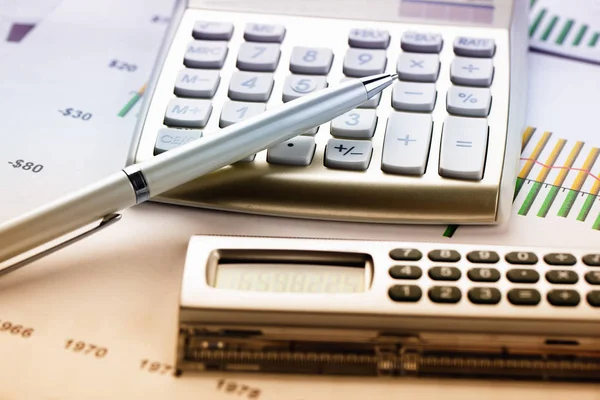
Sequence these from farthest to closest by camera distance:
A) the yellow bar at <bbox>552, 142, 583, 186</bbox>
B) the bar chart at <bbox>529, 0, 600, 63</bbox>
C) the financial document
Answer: the bar chart at <bbox>529, 0, 600, 63</bbox> → the yellow bar at <bbox>552, 142, 583, 186</bbox> → the financial document

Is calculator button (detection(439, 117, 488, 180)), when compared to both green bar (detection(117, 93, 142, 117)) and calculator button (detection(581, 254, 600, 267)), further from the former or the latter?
green bar (detection(117, 93, 142, 117))

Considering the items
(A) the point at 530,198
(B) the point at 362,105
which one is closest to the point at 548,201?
(A) the point at 530,198

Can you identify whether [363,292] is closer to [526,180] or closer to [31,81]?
[526,180]

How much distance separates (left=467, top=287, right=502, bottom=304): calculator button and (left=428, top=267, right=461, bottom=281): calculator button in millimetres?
10

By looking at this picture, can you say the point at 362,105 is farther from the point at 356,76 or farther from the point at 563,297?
the point at 563,297

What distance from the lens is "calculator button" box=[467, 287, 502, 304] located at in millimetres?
312

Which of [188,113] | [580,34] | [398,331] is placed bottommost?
[398,331]

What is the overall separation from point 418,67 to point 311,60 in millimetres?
62

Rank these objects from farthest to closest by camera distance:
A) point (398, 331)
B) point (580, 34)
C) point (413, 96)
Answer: point (580, 34)
point (413, 96)
point (398, 331)

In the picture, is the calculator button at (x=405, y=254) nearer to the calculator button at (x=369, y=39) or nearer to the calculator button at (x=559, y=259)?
the calculator button at (x=559, y=259)

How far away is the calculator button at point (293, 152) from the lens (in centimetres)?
38

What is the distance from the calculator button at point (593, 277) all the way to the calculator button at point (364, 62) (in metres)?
0.17

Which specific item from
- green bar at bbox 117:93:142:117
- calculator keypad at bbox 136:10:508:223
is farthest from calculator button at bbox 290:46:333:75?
green bar at bbox 117:93:142:117

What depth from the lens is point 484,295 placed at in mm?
313
